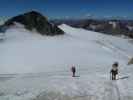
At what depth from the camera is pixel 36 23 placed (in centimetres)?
12056

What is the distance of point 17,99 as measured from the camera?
24.8 meters

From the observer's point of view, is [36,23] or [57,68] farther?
[36,23]

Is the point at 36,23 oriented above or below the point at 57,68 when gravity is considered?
above

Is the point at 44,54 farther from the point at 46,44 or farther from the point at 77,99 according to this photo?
the point at 77,99

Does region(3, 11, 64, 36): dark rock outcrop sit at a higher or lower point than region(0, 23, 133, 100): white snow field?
higher

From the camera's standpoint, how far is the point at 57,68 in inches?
2232

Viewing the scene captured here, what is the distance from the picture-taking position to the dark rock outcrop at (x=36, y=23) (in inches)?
4616

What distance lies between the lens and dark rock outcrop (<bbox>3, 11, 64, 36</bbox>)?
385ft

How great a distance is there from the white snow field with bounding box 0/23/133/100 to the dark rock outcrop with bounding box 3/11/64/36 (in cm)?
305

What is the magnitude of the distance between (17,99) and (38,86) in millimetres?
4001

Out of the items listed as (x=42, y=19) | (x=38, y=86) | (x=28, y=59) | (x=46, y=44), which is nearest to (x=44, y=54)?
(x=28, y=59)

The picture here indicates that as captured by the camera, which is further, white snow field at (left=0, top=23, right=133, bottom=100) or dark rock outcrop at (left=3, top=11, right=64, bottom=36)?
dark rock outcrop at (left=3, top=11, right=64, bottom=36)

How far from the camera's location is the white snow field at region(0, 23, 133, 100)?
84.7 feet

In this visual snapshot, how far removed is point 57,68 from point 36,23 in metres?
66.5
